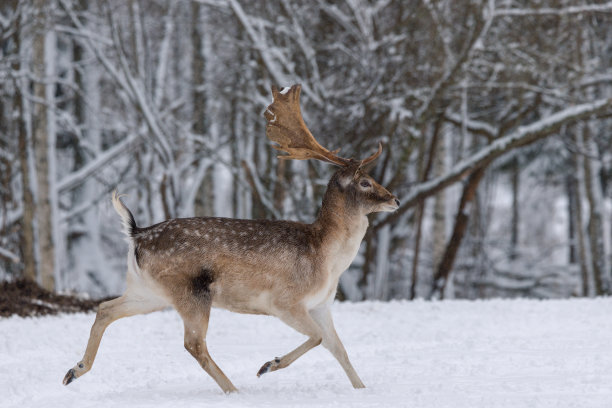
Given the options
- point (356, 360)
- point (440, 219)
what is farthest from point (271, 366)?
point (440, 219)

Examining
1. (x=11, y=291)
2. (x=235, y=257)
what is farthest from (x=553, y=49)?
(x=235, y=257)

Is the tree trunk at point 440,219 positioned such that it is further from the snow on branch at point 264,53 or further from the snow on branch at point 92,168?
the snow on branch at point 92,168

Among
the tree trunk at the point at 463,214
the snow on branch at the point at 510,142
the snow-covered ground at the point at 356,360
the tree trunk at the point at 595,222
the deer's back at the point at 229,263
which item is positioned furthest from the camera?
the tree trunk at the point at 595,222

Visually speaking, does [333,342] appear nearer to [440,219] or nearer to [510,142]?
[510,142]

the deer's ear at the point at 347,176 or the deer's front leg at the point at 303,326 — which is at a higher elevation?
the deer's ear at the point at 347,176

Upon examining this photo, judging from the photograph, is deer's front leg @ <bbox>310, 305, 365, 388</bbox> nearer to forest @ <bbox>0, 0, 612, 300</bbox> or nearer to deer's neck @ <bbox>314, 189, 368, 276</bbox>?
deer's neck @ <bbox>314, 189, 368, 276</bbox>

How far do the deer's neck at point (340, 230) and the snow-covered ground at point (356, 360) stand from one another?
87cm

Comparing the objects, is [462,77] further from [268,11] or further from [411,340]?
[411,340]

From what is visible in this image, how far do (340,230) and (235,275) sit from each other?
2.80 feet

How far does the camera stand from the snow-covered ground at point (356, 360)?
5.08 metres

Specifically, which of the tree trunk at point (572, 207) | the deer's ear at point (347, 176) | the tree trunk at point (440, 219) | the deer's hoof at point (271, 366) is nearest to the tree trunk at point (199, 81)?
the tree trunk at point (440, 219)

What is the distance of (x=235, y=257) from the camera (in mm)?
5539

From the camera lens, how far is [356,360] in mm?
6973

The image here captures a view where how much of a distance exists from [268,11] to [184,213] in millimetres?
4196
